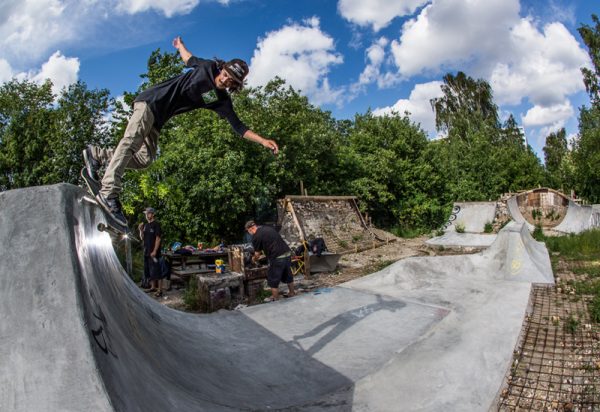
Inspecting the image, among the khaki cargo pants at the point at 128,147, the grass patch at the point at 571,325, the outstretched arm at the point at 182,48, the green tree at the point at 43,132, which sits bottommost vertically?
the grass patch at the point at 571,325

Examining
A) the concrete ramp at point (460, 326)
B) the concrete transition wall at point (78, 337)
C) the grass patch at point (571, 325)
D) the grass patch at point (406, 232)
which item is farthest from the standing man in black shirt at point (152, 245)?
the grass patch at point (406, 232)

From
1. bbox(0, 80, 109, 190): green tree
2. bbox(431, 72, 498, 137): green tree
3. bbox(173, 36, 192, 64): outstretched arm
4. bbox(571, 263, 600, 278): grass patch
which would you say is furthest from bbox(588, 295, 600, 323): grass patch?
bbox(431, 72, 498, 137): green tree

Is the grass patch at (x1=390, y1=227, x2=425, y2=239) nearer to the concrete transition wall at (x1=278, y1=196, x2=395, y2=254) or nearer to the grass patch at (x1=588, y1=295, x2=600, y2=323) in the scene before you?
the concrete transition wall at (x1=278, y1=196, x2=395, y2=254)

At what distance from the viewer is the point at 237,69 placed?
3133 millimetres

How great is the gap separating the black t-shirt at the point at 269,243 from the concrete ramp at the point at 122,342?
2031 mm

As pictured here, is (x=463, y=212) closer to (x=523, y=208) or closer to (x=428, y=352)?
(x=523, y=208)

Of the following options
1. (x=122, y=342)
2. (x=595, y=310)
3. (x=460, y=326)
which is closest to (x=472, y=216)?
(x=595, y=310)

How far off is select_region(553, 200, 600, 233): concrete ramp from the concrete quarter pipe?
42.5ft

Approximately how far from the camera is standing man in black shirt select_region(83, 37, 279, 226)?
10.3ft

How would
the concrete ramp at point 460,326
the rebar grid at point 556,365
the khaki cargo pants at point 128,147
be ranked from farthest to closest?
the concrete ramp at point 460,326
the rebar grid at point 556,365
the khaki cargo pants at point 128,147

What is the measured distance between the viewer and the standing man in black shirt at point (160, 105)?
10.3 ft

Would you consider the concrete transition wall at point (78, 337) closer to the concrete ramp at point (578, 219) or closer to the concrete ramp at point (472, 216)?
the concrete ramp at point (472, 216)

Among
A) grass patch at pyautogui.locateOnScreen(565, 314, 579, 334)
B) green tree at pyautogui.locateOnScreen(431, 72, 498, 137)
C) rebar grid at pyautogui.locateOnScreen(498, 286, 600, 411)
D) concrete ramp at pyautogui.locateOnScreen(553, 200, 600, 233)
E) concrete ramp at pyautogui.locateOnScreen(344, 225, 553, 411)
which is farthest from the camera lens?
green tree at pyautogui.locateOnScreen(431, 72, 498, 137)

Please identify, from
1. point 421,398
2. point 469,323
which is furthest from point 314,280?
point 421,398
